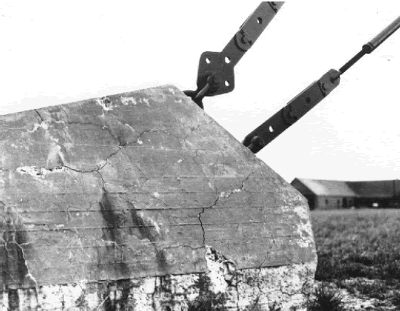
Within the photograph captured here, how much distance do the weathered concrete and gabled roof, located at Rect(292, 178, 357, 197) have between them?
4122 centimetres

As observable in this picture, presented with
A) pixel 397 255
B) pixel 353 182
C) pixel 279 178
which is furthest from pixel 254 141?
pixel 353 182

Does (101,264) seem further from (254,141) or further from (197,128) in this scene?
(254,141)

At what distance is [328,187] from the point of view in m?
48.4

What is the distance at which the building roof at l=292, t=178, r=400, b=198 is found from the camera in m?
46.6

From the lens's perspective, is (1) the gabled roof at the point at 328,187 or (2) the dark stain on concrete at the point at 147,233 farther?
(1) the gabled roof at the point at 328,187

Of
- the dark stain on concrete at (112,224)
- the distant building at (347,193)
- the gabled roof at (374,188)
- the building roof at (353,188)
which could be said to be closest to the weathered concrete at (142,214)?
the dark stain on concrete at (112,224)

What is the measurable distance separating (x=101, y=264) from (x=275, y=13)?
10.8ft

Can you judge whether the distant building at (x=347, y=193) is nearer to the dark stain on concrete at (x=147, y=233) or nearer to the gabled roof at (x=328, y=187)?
the gabled roof at (x=328, y=187)

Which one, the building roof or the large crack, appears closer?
the large crack

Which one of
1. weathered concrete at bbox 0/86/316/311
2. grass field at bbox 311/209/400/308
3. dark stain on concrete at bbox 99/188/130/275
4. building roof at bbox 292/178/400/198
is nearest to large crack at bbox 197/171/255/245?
weathered concrete at bbox 0/86/316/311

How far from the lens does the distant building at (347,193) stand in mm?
45312

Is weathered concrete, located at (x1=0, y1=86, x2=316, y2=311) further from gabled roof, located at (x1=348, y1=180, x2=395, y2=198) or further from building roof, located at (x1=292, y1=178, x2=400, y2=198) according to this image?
gabled roof, located at (x1=348, y1=180, x2=395, y2=198)

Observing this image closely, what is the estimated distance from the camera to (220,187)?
4.81 m

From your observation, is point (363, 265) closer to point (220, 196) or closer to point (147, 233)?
point (220, 196)
